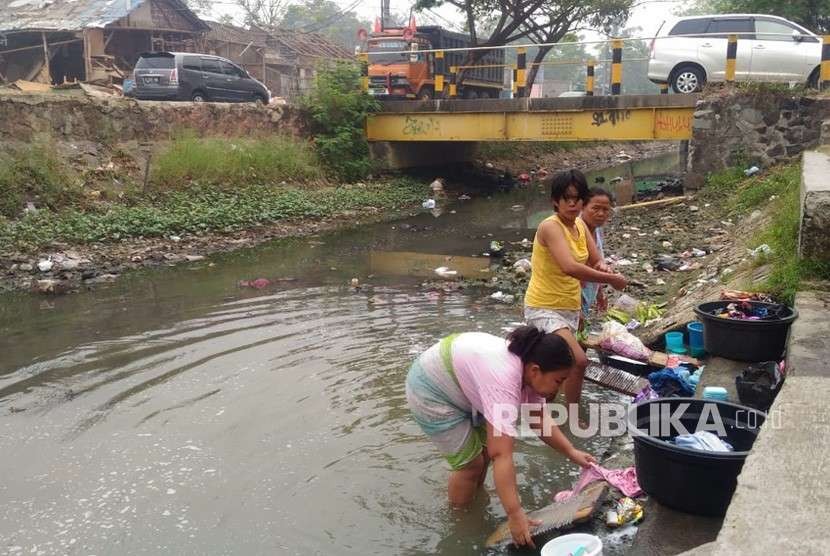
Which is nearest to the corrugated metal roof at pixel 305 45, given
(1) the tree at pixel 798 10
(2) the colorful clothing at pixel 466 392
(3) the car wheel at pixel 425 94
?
A: (3) the car wheel at pixel 425 94

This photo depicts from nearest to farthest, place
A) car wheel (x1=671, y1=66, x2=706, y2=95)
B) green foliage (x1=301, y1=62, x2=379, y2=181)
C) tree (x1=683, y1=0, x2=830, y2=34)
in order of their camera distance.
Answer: car wheel (x1=671, y1=66, x2=706, y2=95) → green foliage (x1=301, y1=62, x2=379, y2=181) → tree (x1=683, y1=0, x2=830, y2=34)

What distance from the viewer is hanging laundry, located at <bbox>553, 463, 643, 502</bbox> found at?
3604 mm

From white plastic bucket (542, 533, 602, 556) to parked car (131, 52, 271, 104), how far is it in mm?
17498

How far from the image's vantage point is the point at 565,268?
167 inches

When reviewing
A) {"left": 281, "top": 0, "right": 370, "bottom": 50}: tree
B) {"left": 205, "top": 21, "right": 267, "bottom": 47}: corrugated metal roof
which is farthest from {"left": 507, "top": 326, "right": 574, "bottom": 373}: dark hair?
{"left": 281, "top": 0, "right": 370, "bottom": 50}: tree

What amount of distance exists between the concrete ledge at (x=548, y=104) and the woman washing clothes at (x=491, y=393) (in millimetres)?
12465

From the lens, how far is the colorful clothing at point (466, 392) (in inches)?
119

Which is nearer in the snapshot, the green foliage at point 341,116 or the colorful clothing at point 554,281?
the colorful clothing at point 554,281

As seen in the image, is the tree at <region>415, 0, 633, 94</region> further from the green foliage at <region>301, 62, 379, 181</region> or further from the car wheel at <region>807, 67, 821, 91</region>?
the car wheel at <region>807, 67, 821, 91</region>

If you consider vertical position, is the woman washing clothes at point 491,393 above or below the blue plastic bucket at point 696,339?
above

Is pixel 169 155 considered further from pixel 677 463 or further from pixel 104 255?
Result: pixel 677 463

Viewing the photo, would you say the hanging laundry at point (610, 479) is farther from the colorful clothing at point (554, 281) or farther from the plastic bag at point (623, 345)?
the plastic bag at point (623, 345)

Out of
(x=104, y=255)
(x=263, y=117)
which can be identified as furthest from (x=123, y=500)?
(x=263, y=117)

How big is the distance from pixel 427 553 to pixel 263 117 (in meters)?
15.6
